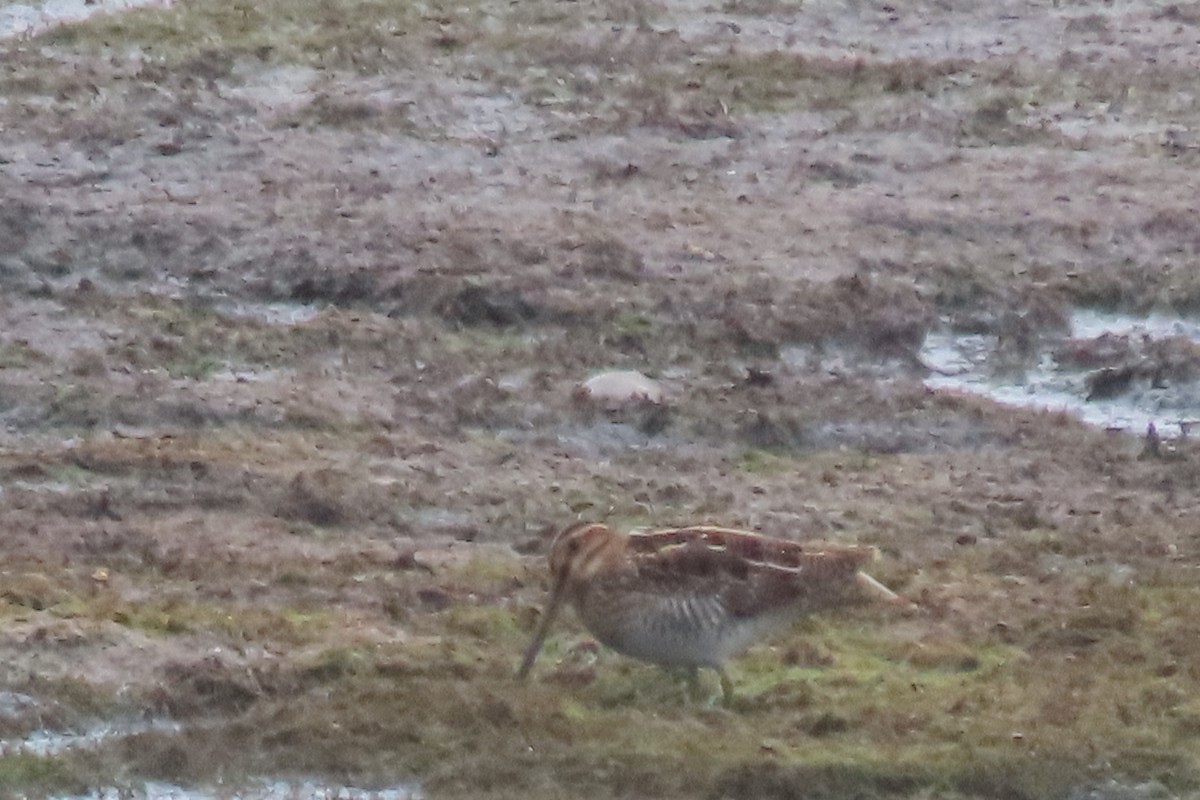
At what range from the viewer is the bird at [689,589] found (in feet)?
20.1

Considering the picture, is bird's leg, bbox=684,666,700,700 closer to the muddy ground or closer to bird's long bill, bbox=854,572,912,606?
the muddy ground

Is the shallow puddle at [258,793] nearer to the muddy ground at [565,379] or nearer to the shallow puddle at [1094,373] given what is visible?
the muddy ground at [565,379]

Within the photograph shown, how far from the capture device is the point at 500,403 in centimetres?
863

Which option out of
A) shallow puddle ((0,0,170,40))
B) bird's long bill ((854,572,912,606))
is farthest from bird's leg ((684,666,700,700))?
shallow puddle ((0,0,170,40))

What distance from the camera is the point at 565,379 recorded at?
8883 millimetres

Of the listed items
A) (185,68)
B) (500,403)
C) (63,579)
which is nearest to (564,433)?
(500,403)

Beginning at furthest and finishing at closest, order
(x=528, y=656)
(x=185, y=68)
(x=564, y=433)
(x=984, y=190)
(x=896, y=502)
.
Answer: (x=185, y=68) < (x=984, y=190) < (x=564, y=433) < (x=896, y=502) < (x=528, y=656)

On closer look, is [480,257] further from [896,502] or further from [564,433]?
[896,502]

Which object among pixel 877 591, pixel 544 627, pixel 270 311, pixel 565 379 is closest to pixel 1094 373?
pixel 565 379

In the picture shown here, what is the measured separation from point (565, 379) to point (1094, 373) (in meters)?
1.91

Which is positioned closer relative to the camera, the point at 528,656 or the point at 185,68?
the point at 528,656

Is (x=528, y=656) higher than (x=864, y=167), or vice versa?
(x=528, y=656)

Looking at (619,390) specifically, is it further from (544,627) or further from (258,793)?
(258,793)

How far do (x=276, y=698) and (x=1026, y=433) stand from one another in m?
3.31
